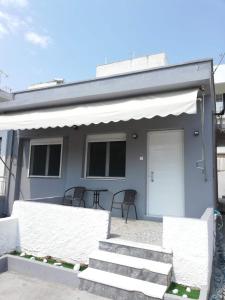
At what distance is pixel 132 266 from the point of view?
22.7 ft

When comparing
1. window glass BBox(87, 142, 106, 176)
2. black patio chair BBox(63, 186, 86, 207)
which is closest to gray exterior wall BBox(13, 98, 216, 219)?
black patio chair BBox(63, 186, 86, 207)

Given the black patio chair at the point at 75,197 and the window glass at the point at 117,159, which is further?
the black patio chair at the point at 75,197

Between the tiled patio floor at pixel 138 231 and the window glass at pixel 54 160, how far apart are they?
17.3 ft

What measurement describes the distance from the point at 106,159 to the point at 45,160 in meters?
4.44

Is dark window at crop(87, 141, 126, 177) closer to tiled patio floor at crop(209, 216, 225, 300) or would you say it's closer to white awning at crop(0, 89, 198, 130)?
white awning at crop(0, 89, 198, 130)

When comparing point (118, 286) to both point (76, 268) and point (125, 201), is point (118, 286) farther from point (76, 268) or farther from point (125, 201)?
point (125, 201)

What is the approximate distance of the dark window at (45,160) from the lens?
618 inches

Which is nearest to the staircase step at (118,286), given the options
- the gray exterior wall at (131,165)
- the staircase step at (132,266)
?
the staircase step at (132,266)

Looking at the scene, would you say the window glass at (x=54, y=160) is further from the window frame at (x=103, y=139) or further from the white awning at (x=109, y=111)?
the white awning at (x=109, y=111)

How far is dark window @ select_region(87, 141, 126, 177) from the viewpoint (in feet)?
44.8

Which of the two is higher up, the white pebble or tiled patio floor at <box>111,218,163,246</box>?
tiled patio floor at <box>111,218,163,246</box>

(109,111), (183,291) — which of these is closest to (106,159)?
(109,111)

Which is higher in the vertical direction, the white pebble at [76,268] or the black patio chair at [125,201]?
the black patio chair at [125,201]

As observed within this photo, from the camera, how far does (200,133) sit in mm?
11508
